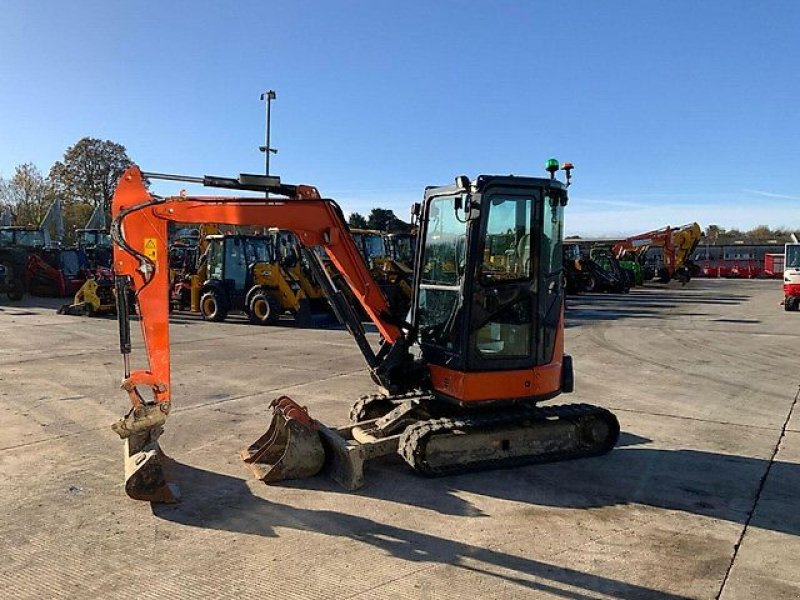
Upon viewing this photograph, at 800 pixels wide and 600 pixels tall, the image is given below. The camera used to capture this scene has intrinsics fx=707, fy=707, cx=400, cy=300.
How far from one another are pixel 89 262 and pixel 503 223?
26032mm

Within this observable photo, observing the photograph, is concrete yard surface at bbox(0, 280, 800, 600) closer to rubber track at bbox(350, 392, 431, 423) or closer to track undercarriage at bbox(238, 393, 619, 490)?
track undercarriage at bbox(238, 393, 619, 490)

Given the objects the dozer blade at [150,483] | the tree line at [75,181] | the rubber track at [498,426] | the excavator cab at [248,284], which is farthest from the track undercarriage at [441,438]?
the tree line at [75,181]

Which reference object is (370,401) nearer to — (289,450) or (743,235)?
(289,450)

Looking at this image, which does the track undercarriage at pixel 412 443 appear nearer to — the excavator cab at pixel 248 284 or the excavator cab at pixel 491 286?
the excavator cab at pixel 491 286

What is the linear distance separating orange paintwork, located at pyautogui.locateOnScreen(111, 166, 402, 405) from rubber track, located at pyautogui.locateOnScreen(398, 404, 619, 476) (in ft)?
6.38

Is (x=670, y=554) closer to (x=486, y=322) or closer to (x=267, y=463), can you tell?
(x=486, y=322)

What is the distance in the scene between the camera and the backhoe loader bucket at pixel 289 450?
5.87 m

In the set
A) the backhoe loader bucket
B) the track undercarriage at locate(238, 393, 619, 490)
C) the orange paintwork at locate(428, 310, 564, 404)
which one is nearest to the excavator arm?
the backhoe loader bucket

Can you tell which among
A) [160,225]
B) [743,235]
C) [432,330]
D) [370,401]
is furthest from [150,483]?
[743,235]

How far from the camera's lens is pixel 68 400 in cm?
890

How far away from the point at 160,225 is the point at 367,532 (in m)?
2.82

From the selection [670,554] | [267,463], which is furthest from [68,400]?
[670,554]

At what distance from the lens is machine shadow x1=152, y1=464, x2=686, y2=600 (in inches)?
166

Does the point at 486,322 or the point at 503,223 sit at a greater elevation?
the point at 503,223
